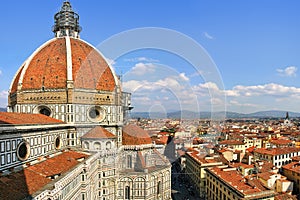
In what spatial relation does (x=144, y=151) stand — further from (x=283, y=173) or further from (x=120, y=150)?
(x=283, y=173)

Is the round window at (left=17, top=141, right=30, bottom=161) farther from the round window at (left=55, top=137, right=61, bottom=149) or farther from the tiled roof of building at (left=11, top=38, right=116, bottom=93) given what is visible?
the tiled roof of building at (left=11, top=38, right=116, bottom=93)

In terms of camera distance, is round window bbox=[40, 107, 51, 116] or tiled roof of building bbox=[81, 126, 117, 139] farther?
round window bbox=[40, 107, 51, 116]

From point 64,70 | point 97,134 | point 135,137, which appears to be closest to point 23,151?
point 97,134

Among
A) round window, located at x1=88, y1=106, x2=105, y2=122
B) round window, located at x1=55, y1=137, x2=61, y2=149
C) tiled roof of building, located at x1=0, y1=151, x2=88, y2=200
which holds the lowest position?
tiled roof of building, located at x1=0, y1=151, x2=88, y2=200

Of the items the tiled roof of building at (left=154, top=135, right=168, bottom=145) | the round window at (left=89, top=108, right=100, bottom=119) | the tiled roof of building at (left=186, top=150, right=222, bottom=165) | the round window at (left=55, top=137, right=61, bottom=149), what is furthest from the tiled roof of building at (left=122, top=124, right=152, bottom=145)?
the tiled roof of building at (left=154, top=135, right=168, bottom=145)

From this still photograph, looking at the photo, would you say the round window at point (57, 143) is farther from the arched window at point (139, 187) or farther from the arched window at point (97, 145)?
the arched window at point (139, 187)

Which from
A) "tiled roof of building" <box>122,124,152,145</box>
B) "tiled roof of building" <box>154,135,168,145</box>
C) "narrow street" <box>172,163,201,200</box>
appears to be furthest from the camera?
"tiled roof of building" <box>154,135,168,145</box>

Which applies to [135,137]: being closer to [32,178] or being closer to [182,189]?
[182,189]

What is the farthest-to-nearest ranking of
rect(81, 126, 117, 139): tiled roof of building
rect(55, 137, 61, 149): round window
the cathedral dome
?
the cathedral dome, rect(81, 126, 117, 139): tiled roof of building, rect(55, 137, 61, 149): round window

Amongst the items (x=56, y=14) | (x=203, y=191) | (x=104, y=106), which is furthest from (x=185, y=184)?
(x=56, y=14)
